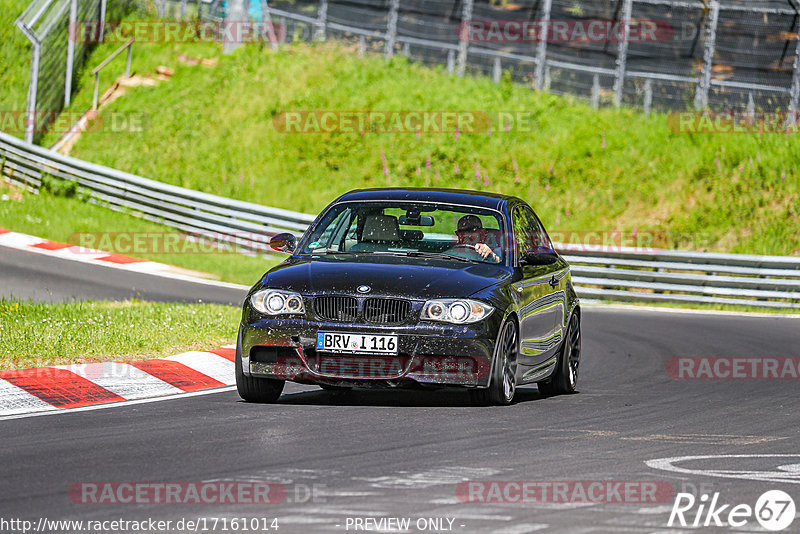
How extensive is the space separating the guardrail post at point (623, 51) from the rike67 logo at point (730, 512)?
23.3 meters

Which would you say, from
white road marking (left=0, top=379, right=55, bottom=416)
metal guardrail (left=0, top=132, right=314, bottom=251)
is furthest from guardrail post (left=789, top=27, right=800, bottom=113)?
white road marking (left=0, top=379, right=55, bottom=416)

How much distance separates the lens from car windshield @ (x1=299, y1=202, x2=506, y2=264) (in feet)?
33.5

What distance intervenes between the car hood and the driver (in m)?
0.35

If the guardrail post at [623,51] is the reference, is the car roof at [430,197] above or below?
below

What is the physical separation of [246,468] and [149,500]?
89 centimetres

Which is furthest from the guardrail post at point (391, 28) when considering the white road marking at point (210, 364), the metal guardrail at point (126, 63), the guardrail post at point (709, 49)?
the white road marking at point (210, 364)

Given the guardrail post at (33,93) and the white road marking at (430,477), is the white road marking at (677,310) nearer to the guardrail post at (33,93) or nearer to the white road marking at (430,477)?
the guardrail post at (33,93)

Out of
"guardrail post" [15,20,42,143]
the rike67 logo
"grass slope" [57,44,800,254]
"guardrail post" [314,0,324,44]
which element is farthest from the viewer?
"guardrail post" [314,0,324,44]

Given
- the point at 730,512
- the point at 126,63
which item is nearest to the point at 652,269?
the point at 730,512

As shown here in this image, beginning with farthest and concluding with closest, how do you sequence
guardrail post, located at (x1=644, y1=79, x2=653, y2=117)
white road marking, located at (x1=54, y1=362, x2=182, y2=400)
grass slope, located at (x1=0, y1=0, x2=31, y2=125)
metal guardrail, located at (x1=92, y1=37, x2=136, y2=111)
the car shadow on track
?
1. grass slope, located at (x1=0, y1=0, x2=31, y2=125)
2. metal guardrail, located at (x1=92, y1=37, x2=136, y2=111)
3. guardrail post, located at (x1=644, y1=79, x2=653, y2=117)
4. white road marking, located at (x1=54, y1=362, x2=182, y2=400)
5. the car shadow on track

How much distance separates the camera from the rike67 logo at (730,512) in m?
5.79

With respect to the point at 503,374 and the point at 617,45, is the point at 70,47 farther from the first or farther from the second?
the point at 503,374

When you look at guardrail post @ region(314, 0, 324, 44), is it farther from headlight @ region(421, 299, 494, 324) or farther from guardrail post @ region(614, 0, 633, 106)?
headlight @ region(421, 299, 494, 324)

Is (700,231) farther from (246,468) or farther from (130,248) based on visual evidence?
(246,468)
